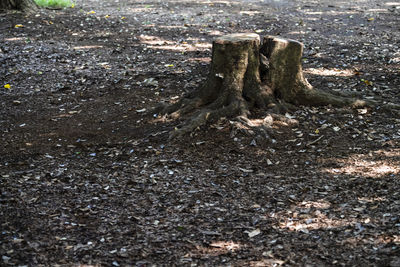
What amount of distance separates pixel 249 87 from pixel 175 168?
1672mm

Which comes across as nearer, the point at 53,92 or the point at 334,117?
the point at 334,117

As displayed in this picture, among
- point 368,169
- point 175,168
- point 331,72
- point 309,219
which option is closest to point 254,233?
point 309,219

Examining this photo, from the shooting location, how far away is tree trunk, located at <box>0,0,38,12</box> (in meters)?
11.1

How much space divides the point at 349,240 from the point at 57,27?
29.1 ft

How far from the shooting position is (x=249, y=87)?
19.0ft

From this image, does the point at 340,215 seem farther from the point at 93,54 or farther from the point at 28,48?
the point at 28,48

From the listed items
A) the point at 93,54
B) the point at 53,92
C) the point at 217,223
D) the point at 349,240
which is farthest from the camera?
the point at 93,54

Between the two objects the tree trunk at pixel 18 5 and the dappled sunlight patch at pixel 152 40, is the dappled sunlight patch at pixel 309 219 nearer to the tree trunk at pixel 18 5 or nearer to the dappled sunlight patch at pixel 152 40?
the dappled sunlight patch at pixel 152 40

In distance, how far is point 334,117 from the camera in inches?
225

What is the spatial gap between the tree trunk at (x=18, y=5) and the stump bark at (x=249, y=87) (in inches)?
281

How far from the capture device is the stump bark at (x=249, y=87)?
5512 millimetres

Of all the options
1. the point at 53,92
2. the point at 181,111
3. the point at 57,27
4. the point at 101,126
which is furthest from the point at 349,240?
the point at 57,27

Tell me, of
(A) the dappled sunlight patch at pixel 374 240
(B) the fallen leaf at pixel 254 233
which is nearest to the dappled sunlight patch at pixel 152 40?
(B) the fallen leaf at pixel 254 233

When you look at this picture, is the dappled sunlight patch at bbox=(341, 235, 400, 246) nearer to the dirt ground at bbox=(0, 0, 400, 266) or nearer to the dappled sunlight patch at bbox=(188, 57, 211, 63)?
the dirt ground at bbox=(0, 0, 400, 266)
